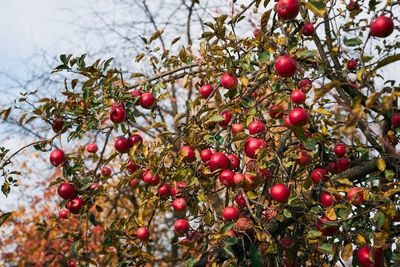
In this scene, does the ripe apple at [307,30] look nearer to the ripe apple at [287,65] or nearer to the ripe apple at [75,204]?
the ripe apple at [287,65]

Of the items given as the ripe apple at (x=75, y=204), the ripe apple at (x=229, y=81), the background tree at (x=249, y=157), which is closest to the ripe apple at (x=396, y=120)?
the background tree at (x=249, y=157)

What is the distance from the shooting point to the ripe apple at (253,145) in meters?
1.67

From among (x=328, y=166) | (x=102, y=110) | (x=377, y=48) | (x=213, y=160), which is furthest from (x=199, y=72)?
(x=377, y=48)

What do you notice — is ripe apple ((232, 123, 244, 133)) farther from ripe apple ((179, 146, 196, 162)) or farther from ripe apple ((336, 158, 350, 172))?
ripe apple ((336, 158, 350, 172))

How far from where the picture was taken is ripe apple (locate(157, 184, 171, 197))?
1.94 metres

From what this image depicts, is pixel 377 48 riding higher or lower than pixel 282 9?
higher

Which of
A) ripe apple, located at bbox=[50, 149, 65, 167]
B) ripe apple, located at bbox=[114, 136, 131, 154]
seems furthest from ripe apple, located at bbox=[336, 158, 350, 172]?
ripe apple, located at bbox=[50, 149, 65, 167]

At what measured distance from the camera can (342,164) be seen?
7.47ft

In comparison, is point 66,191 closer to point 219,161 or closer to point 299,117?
point 219,161

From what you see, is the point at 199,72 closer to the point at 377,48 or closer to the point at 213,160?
the point at 213,160

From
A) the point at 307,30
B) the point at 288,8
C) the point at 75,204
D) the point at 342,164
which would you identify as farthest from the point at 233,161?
the point at 75,204

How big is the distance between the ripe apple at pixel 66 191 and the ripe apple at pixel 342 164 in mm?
1885

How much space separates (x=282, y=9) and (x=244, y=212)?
121 centimetres

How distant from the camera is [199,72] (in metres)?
2.40
